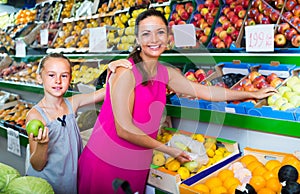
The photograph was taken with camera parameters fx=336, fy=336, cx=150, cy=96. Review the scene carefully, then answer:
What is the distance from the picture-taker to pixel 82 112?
331 centimetres

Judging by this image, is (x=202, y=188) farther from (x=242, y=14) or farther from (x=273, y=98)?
(x=242, y=14)

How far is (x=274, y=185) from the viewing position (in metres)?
1.63

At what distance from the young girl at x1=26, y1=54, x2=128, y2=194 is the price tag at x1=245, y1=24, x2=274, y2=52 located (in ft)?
3.07

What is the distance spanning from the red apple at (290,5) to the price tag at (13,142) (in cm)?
289

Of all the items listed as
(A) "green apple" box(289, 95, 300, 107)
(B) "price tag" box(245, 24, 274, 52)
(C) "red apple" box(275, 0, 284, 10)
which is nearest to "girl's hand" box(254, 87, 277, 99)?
(A) "green apple" box(289, 95, 300, 107)

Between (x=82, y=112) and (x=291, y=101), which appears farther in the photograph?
(x=82, y=112)

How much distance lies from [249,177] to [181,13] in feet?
5.36

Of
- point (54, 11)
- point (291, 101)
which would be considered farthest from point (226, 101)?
point (54, 11)

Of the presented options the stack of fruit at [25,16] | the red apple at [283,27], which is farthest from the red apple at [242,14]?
the stack of fruit at [25,16]

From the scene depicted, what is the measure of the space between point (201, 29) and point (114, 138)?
131cm

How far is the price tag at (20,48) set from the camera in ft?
15.1

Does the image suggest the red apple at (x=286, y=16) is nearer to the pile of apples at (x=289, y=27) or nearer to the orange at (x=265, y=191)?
the pile of apples at (x=289, y=27)

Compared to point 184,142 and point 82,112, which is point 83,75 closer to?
point 82,112

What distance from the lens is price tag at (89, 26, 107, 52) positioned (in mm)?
3071
